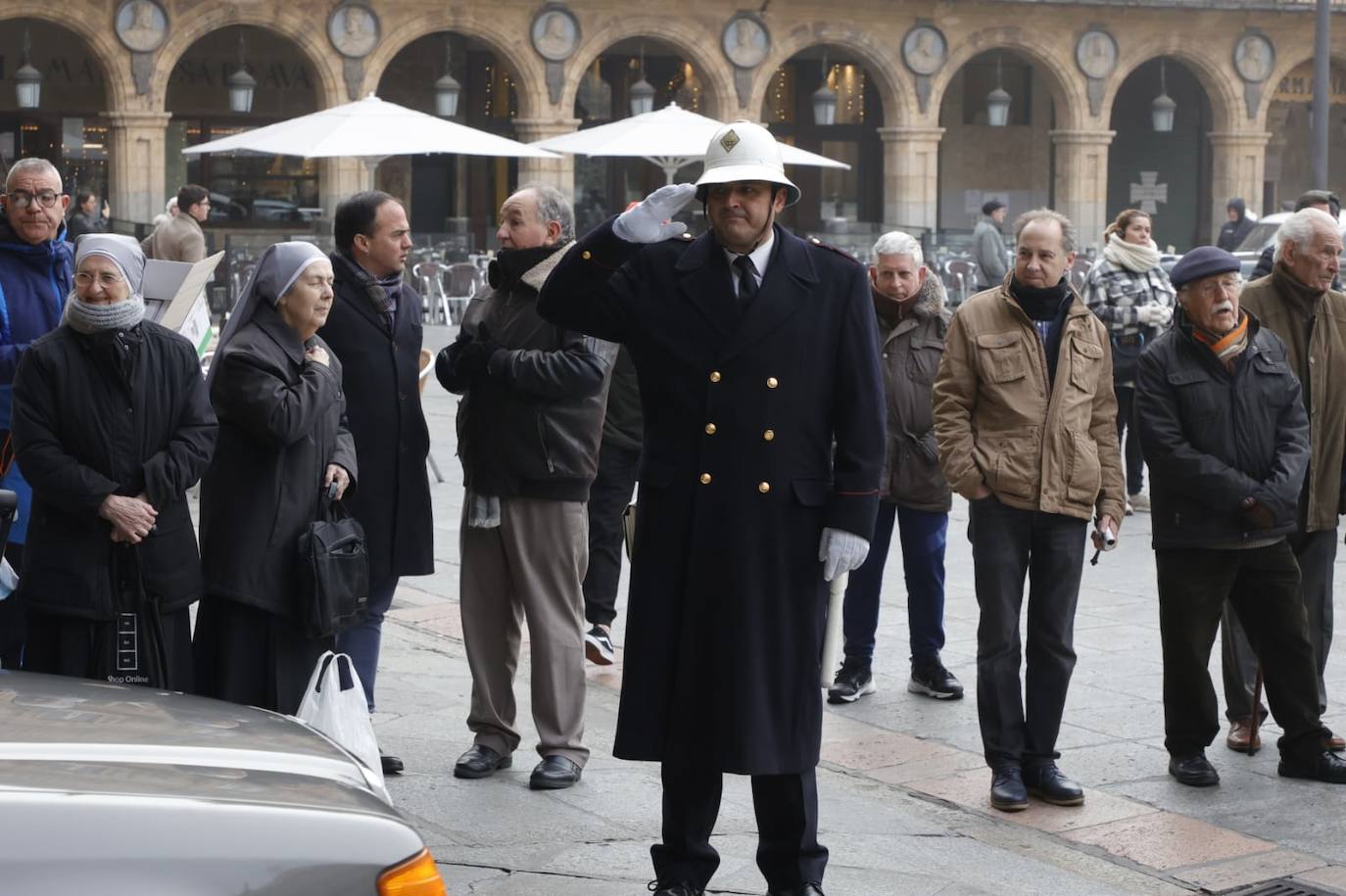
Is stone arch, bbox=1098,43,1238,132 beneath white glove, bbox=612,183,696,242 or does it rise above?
above

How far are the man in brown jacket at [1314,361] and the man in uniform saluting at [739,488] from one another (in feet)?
7.45

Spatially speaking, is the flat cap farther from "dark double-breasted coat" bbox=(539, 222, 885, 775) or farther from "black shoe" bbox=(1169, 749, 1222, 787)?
"dark double-breasted coat" bbox=(539, 222, 885, 775)

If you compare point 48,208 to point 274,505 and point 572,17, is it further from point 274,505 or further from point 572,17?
point 572,17

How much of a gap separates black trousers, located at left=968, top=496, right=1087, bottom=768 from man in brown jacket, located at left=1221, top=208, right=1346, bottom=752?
0.95 meters

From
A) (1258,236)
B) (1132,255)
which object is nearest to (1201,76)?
(1258,236)

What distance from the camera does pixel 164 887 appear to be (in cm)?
274

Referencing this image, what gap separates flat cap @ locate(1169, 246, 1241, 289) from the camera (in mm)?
5910

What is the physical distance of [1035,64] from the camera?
35406 mm

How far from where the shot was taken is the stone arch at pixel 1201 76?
35.2 metres

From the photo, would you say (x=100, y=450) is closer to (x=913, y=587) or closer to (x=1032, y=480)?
(x=1032, y=480)

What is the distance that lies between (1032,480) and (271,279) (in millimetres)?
2277

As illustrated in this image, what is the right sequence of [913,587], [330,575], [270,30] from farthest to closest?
1. [270,30]
2. [913,587]
3. [330,575]

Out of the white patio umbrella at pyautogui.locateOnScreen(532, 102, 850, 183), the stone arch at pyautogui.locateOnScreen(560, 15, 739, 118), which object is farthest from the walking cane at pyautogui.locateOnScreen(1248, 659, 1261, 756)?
the stone arch at pyautogui.locateOnScreen(560, 15, 739, 118)

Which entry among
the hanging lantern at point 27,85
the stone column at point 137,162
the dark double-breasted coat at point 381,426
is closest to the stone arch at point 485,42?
the stone column at point 137,162
